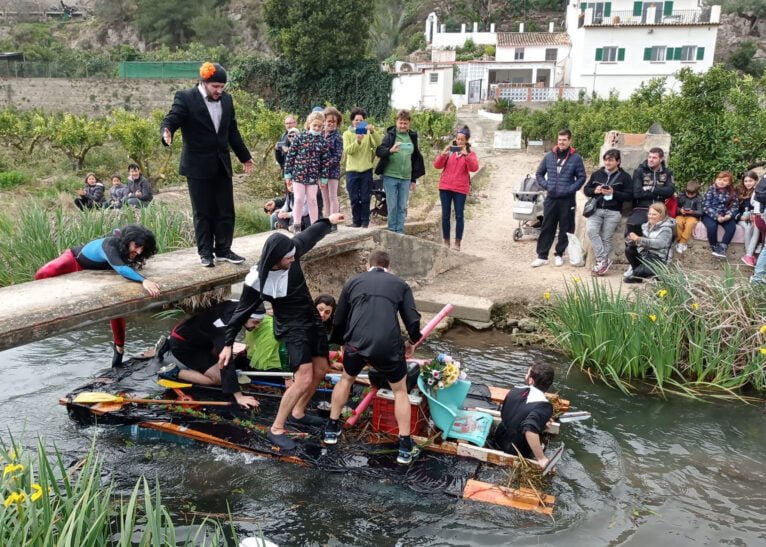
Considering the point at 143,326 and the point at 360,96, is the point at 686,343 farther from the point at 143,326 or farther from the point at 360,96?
the point at 360,96

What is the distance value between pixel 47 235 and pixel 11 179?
10203 millimetres

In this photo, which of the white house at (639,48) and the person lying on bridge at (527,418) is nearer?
the person lying on bridge at (527,418)

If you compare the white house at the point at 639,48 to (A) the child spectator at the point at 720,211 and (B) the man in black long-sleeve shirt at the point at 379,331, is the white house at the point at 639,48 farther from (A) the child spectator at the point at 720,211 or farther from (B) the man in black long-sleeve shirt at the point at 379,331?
(B) the man in black long-sleeve shirt at the point at 379,331

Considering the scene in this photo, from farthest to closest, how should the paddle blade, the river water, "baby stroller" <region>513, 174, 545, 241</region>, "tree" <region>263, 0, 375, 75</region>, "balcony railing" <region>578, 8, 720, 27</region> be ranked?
"balcony railing" <region>578, 8, 720, 27</region> < "tree" <region>263, 0, 375, 75</region> < "baby stroller" <region>513, 174, 545, 241</region> < the paddle blade < the river water

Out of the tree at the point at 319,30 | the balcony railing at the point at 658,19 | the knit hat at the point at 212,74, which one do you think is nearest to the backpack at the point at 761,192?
the knit hat at the point at 212,74

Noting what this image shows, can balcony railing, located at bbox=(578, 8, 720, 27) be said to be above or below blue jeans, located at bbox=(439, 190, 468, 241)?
above

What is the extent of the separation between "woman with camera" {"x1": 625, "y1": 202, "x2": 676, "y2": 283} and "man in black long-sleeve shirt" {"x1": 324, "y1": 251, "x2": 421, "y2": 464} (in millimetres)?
4346

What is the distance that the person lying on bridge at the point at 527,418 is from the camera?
483 cm

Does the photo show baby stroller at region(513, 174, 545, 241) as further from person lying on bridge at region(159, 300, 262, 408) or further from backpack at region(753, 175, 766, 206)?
person lying on bridge at region(159, 300, 262, 408)

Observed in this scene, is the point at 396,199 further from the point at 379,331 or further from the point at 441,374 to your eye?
the point at 379,331

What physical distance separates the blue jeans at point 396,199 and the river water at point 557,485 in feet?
12.5

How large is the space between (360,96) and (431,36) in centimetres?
1950

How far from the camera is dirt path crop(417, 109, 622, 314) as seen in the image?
338 inches

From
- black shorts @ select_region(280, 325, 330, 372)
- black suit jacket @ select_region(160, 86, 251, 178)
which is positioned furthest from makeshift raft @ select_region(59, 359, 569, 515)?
black suit jacket @ select_region(160, 86, 251, 178)
